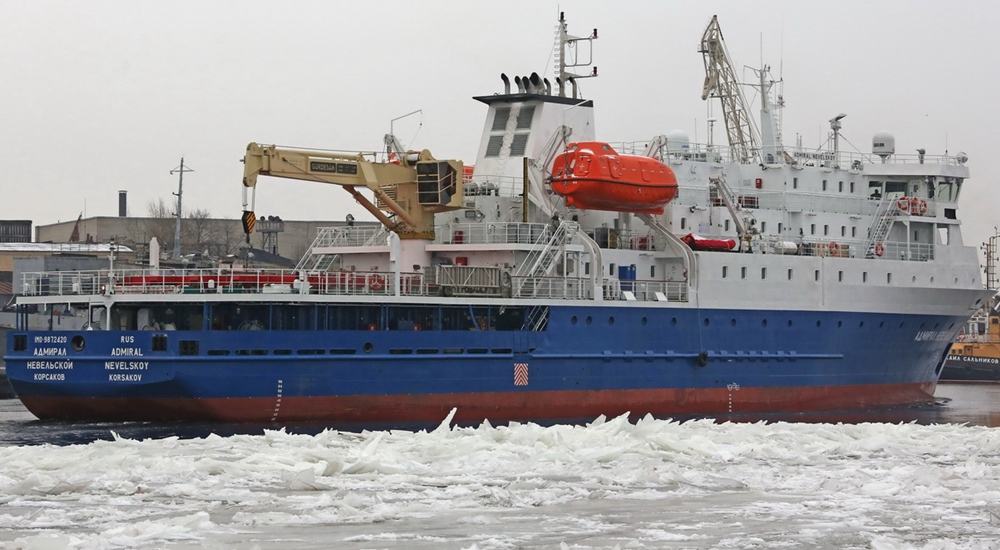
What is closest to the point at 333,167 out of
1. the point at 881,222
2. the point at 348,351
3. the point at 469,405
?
the point at 348,351

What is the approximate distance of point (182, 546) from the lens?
626 inches

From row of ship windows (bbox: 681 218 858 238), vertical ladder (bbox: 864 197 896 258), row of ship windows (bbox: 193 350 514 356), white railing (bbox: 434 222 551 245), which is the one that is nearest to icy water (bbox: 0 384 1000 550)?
row of ship windows (bbox: 193 350 514 356)

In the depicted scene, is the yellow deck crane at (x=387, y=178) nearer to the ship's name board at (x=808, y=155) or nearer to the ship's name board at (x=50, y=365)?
the ship's name board at (x=50, y=365)

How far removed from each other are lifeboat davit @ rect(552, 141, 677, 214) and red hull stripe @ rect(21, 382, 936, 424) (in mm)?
4505

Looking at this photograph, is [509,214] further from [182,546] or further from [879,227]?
[182,546]

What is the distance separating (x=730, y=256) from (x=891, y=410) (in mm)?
6578

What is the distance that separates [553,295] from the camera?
34781mm

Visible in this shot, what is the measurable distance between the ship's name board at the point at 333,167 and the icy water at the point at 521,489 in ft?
28.6

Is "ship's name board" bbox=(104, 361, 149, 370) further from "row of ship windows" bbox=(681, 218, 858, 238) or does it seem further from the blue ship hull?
"row of ship windows" bbox=(681, 218, 858, 238)

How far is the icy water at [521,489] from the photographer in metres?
16.8

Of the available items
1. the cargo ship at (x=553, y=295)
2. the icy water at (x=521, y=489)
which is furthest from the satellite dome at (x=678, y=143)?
the icy water at (x=521, y=489)

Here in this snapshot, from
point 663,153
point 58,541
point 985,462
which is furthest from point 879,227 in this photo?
point 58,541

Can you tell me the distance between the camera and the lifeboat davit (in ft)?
115

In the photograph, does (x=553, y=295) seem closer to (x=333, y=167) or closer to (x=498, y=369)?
(x=498, y=369)
